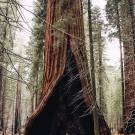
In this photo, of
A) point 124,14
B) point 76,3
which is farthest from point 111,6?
point 76,3

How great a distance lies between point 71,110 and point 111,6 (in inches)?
536

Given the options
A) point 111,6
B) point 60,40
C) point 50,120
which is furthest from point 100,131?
point 111,6

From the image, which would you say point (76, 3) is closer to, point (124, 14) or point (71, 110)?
point (71, 110)

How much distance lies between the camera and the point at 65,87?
8.62 m

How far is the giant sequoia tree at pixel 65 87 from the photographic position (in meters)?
8.40

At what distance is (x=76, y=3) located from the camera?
9.30 meters

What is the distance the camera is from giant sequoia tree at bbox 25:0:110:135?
8.40 meters

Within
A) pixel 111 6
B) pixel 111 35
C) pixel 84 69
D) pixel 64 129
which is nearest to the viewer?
pixel 64 129

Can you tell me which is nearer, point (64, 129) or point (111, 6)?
point (64, 129)

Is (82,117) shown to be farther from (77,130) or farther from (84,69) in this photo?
(84,69)

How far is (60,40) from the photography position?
8789 mm

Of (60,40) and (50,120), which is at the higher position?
(60,40)

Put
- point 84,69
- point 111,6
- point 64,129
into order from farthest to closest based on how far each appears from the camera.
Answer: point 111,6 → point 84,69 → point 64,129

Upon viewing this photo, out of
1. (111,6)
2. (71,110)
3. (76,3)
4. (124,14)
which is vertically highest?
(111,6)
